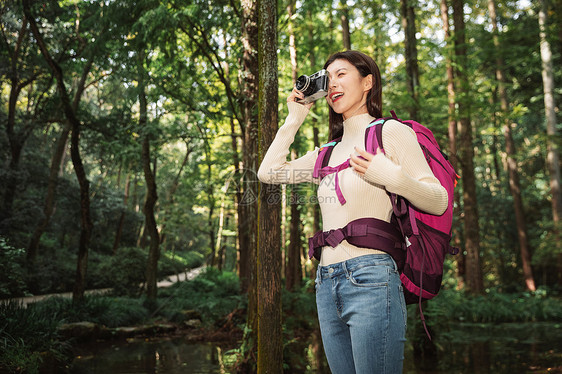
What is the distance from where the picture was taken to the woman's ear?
2182 mm

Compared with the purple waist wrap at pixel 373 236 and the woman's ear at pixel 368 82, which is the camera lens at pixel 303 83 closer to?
the woman's ear at pixel 368 82

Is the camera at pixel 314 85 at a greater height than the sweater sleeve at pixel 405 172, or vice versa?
the camera at pixel 314 85

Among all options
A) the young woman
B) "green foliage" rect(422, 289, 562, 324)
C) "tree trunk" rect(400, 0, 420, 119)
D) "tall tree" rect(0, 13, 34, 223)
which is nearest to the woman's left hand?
the young woman

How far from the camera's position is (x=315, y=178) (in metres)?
2.26

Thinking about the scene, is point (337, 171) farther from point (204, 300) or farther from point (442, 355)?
point (204, 300)

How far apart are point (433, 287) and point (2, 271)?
833cm

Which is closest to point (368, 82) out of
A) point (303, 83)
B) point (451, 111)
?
point (303, 83)

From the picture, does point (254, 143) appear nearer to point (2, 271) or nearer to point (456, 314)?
point (2, 271)

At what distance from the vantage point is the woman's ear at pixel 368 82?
2182mm

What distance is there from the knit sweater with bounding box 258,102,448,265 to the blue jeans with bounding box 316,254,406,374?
80mm

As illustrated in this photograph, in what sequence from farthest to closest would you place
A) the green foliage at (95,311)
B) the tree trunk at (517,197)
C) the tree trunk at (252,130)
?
the tree trunk at (517,197) < the green foliage at (95,311) < the tree trunk at (252,130)

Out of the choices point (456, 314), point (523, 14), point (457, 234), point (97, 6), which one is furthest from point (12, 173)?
point (523, 14)

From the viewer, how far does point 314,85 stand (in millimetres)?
2207

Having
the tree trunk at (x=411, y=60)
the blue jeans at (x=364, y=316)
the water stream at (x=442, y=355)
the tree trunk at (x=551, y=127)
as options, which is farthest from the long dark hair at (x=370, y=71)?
the tree trunk at (x=551, y=127)
